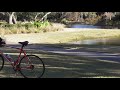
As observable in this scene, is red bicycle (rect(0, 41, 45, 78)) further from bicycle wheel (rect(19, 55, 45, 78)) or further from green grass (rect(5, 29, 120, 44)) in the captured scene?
green grass (rect(5, 29, 120, 44))

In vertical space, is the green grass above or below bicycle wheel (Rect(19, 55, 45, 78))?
below

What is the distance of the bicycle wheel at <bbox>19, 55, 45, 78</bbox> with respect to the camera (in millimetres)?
7312

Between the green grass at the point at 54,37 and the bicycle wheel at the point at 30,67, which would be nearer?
the bicycle wheel at the point at 30,67

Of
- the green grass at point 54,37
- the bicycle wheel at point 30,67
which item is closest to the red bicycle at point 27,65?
the bicycle wheel at point 30,67

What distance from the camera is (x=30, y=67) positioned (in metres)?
7.43

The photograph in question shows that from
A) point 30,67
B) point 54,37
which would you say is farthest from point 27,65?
point 54,37

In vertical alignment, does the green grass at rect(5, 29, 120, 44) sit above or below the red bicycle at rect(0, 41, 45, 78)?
below

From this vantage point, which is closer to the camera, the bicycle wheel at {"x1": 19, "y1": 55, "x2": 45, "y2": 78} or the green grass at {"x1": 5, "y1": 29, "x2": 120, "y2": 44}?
the bicycle wheel at {"x1": 19, "y1": 55, "x2": 45, "y2": 78}

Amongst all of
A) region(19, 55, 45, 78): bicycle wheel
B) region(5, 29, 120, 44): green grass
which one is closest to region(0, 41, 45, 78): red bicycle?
region(19, 55, 45, 78): bicycle wheel

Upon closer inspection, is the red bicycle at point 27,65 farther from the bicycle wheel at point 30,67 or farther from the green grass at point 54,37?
the green grass at point 54,37

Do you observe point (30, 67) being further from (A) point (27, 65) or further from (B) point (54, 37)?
(B) point (54, 37)

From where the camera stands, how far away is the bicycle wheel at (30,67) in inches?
288
